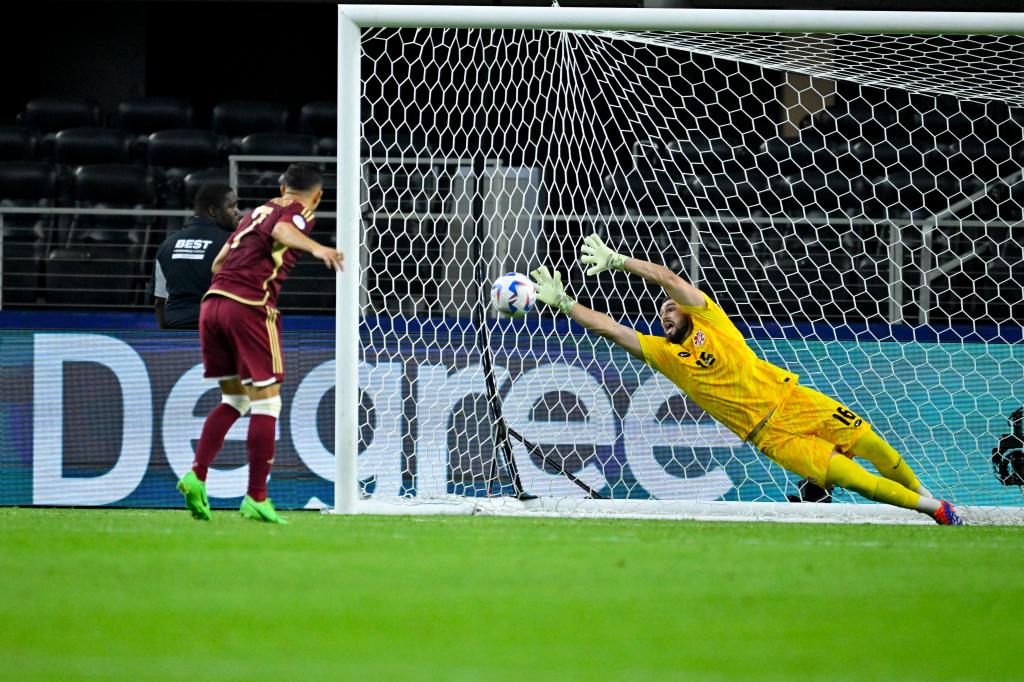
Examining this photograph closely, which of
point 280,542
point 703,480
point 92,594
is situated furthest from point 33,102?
point 92,594

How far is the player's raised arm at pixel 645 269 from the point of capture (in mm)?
7121

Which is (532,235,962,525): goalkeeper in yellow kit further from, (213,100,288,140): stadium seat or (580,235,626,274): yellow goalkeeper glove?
(213,100,288,140): stadium seat

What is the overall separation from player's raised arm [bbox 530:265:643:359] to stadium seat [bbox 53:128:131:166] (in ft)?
20.4

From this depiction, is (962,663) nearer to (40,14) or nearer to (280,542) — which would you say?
(280,542)

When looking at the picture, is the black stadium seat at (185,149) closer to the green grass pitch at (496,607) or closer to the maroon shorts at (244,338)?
the maroon shorts at (244,338)

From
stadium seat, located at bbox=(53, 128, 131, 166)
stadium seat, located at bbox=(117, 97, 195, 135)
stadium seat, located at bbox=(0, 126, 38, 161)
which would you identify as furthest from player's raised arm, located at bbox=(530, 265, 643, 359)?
stadium seat, located at bbox=(117, 97, 195, 135)

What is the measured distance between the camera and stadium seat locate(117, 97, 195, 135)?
42.8 ft

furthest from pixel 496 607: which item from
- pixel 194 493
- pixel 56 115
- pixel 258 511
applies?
pixel 56 115

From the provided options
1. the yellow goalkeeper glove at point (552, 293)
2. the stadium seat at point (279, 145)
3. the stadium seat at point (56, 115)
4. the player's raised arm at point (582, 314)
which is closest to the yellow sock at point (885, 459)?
the player's raised arm at point (582, 314)

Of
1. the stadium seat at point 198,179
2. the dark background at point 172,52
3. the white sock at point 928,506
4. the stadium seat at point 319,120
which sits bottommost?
the white sock at point 928,506

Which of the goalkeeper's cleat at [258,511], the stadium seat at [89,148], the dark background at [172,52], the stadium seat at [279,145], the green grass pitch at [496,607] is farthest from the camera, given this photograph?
the dark background at [172,52]

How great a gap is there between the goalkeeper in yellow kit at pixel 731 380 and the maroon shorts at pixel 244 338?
5.22 feet

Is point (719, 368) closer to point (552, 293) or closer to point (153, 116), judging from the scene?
point (552, 293)

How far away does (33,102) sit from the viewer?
12984mm
